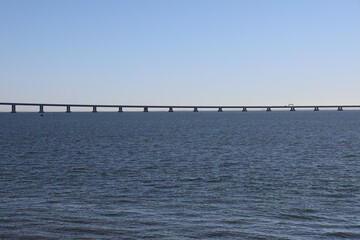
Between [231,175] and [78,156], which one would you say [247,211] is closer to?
[231,175]

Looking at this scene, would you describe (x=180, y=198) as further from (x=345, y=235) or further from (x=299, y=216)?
(x=345, y=235)

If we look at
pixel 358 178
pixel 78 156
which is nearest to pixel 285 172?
pixel 358 178

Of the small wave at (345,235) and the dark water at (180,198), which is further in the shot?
the dark water at (180,198)

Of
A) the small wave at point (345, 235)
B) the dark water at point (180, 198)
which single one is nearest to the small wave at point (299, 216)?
the dark water at point (180, 198)

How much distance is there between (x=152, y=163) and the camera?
113 feet

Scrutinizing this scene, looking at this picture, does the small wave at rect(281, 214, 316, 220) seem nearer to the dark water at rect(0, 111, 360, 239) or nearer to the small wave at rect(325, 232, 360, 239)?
the dark water at rect(0, 111, 360, 239)

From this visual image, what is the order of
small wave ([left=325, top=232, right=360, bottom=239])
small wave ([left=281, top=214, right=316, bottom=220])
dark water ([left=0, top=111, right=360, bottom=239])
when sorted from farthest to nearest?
small wave ([left=281, top=214, right=316, bottom=220]) < dark water ([left=0, top=111, right=360, bottom=239]) < small wave ([left=325, top=232, right=360, bottom=239])

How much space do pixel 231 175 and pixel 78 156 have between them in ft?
56.0

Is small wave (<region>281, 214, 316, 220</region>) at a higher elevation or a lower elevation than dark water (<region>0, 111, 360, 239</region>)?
lower

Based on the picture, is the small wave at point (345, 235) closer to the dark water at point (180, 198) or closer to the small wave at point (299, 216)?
the dark water at point (180, 198)

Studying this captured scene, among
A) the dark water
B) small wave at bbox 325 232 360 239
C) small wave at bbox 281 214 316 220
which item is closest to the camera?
small wave at bbox 325 232 360 239

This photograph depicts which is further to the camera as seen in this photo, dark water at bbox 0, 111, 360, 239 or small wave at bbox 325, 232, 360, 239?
dark water at bbox 0, 111, 360, 239

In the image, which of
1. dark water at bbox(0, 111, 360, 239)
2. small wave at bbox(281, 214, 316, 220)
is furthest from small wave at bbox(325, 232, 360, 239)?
small wave at bbox(281, 214, 316, 220)

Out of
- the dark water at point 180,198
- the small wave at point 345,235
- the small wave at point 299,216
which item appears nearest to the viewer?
the small wave at point 345,235
